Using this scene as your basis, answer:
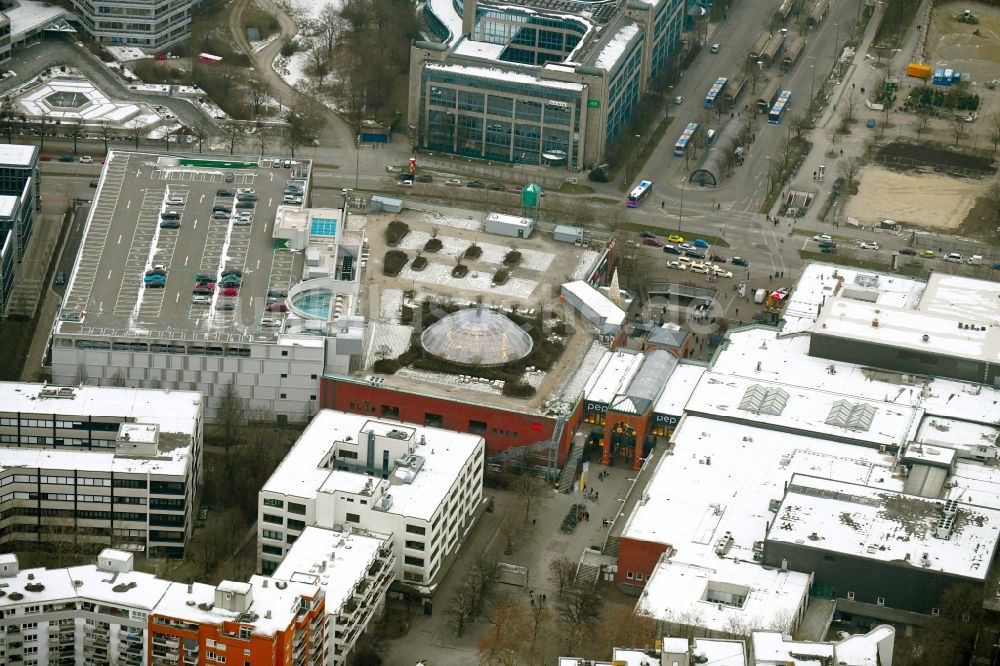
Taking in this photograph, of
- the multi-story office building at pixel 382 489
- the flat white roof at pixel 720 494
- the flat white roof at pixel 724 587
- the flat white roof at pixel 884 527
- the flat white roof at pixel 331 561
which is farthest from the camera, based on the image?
the flat white roof at pixel 720 494

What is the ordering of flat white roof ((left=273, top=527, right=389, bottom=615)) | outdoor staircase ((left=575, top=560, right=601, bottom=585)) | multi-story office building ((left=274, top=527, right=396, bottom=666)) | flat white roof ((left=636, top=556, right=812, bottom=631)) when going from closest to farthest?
1. multi-story office building ((left=274, top=527, right=396, bottom=666))
2. flat white roof ((left=273, top=527, right=389, bottom=615))
3. flat white roof ((left=636, top=556, right=812, bottom=631))
4. outdoor staircase ((left=575, top=560, right=601, bottom=585))

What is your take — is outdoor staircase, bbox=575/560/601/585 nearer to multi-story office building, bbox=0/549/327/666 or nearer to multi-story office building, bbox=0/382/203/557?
multi-story office building, bbox=0/549/327/666

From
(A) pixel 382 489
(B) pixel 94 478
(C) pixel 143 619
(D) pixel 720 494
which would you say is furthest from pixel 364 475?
(D) pixel 720 494

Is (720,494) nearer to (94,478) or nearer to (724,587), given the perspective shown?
(724,587)

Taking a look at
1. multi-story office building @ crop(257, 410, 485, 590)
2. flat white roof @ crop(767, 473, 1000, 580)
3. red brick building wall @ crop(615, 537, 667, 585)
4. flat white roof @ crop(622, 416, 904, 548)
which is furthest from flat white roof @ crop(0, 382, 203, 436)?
flat white roof @ crop(767, 473, 1000, 580)

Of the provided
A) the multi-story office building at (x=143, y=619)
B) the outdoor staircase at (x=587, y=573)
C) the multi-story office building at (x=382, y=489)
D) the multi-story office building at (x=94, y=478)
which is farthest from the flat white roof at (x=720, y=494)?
the multi-story office building at (x=94, y=478)

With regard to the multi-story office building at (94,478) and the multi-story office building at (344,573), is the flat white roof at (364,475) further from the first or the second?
the multi-story office building at (94,478)
